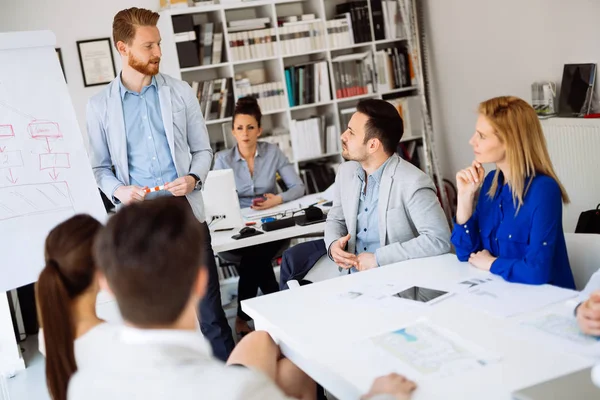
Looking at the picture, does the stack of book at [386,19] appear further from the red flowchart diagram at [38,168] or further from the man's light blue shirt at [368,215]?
the red flowchart diagram at [38,168]

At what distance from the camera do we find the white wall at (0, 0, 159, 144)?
218 inches

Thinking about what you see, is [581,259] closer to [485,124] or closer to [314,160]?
[485,124]

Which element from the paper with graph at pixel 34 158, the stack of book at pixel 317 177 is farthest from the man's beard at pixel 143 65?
the stack of book at pixel 317 177

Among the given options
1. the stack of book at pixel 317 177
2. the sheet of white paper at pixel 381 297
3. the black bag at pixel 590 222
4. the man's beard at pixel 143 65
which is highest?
the man's beard at pixel 143 65

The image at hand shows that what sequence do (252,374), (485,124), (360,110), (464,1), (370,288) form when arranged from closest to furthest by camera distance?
1. (252,374)
2. (370,288)
3. (485,124)
4. (360,110)
5. (464,1)

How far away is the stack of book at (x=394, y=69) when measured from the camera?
6125mm

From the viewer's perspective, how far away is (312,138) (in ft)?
19.5

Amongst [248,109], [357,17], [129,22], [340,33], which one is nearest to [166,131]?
[129,22]

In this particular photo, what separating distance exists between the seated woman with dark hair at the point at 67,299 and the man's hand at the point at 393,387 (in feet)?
2.20

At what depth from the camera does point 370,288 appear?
231 cm

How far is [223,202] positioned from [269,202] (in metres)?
0.58

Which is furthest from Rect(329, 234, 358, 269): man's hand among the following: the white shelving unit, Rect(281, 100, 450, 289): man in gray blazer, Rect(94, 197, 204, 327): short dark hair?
the white shelving unit

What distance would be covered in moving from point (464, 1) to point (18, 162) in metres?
3.66

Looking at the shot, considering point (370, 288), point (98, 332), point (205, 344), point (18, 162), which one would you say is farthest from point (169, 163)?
point (205, 344)
